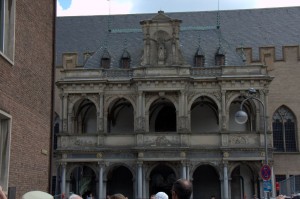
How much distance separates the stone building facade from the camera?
31906 millimetres

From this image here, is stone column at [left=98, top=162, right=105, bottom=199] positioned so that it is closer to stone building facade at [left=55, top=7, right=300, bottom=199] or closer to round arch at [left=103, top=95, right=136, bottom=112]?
stone building facade at [left=55, top=7, right=300, bottom=199]

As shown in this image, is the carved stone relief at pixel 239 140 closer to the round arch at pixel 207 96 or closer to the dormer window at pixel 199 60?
the round arch at pixel 207 96

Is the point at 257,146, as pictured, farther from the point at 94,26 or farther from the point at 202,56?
A: the point at 94,26

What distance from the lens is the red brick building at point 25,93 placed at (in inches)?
470

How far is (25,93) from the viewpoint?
1319 centimetres

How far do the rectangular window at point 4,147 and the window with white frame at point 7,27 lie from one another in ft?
4.50

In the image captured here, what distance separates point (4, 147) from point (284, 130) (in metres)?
28.1

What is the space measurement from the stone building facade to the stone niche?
0.21 feet

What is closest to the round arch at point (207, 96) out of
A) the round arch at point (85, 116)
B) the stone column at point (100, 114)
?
the stone column at point (100, 114)

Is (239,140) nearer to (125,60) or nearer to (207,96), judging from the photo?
(207,96)

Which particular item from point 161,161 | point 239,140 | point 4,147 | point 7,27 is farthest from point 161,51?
point 4,147

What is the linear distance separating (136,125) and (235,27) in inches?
565

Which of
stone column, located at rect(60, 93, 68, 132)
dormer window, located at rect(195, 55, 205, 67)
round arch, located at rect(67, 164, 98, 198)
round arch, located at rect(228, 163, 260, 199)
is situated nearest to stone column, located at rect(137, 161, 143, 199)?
round arch, located at rect(67, 164, 98, 198)

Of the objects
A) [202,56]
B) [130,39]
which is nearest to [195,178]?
[202,56]
